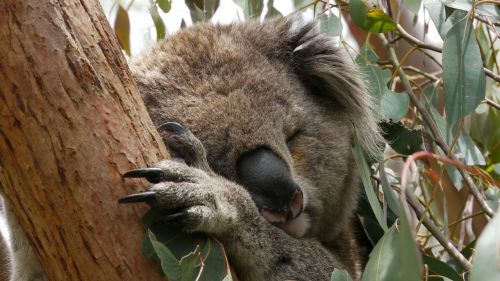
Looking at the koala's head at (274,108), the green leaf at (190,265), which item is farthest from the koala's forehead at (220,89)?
the green leaf at (190,265)

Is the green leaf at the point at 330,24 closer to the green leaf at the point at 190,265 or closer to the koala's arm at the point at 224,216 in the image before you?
the koala's arm at the point at 224,216

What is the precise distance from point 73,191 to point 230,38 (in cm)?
108

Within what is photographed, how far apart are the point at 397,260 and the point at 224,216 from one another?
17.5 inches

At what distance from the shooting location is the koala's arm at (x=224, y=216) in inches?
58.9

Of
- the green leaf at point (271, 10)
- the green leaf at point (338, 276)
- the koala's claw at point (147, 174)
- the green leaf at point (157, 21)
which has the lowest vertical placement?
the green leaf at point (338, 276)

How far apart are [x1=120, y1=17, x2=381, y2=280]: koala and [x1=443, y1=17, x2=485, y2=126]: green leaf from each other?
0.44m

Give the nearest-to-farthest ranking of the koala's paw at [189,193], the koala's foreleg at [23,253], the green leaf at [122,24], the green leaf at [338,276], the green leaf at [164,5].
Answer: the koala's paw at [189,193] → the green leaf at [338,276] → the koala's foreleg at [23,253] → the green leaf at [164,5] → the green leaf at [122,24]

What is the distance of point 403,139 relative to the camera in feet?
8.52

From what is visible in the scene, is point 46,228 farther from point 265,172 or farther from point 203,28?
point 203,28

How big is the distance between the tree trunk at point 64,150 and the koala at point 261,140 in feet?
0.23

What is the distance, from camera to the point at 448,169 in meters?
2.49

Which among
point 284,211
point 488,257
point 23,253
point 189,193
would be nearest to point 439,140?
point 284,211

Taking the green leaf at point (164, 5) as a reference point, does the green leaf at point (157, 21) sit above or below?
below

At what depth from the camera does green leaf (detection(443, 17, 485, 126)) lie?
1.99 meters
